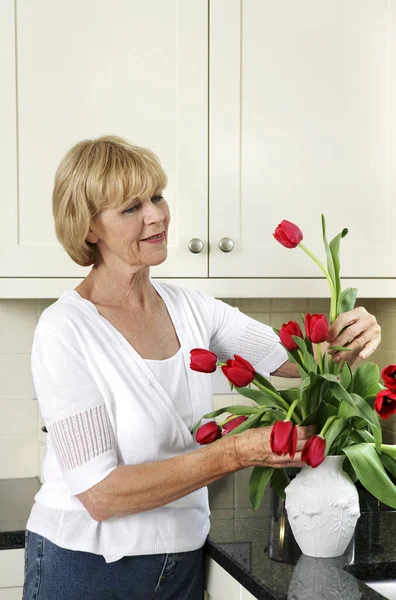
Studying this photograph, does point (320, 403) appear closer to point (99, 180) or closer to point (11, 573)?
point (99, 180)

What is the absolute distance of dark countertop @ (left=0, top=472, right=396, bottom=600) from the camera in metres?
1.27

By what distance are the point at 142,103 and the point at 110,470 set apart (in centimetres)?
105

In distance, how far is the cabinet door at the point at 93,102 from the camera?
201cm

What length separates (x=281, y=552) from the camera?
144 cm

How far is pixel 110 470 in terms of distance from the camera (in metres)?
1.33

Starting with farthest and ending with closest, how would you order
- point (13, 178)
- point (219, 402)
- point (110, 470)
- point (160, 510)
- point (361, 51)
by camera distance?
point (219, 402), point (361, 51), point (13, 178), point (160, 510), point (110, 470)

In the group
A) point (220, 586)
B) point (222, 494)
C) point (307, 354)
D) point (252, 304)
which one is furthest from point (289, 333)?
point (252, 304)

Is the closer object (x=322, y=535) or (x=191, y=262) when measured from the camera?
(x=322, y=535)

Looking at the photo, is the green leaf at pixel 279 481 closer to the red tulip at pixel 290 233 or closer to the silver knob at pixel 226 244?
the red tulip at pixel 290 233

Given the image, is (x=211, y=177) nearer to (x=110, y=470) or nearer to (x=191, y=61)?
(x=191, y=61)

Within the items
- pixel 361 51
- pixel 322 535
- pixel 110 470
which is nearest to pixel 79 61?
pixel 361 51

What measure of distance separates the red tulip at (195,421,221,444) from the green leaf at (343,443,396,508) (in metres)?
0.20

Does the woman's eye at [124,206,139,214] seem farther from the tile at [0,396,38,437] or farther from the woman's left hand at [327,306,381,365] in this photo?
the tile at [0,396,38,437]

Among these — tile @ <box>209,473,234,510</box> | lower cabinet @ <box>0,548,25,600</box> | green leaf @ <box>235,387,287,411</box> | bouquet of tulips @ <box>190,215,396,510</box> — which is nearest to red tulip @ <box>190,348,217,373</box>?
bouquet of tulips @ <box>190,215,396,510</box>
